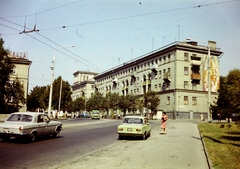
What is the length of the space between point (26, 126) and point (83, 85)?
406 ft


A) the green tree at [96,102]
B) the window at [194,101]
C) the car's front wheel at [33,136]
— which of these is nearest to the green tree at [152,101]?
the window at [194,101]

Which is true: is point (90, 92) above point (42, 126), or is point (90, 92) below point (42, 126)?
above

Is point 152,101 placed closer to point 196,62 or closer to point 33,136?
point 196,62

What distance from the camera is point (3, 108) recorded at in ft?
133

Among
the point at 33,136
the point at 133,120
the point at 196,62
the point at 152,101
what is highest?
the point at 196,62

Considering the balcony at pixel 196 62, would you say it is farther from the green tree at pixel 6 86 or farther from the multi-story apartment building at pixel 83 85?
the multi-story apartment building at pixel 83 85

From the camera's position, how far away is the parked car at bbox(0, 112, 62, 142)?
493 inches

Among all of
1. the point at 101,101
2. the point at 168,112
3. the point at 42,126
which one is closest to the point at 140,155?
the point at 42,126

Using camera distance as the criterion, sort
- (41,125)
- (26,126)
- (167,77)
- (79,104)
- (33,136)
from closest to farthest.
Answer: (26,126) < (33,136) < (41,125) < (167,77) < (79,104)

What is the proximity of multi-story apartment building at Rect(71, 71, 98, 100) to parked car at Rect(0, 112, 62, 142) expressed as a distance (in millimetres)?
110028

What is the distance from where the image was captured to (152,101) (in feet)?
203

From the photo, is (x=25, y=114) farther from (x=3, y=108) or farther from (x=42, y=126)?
(x=3, y=108)

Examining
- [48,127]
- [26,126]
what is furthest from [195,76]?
[26,126]

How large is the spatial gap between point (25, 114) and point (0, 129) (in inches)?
61.1
